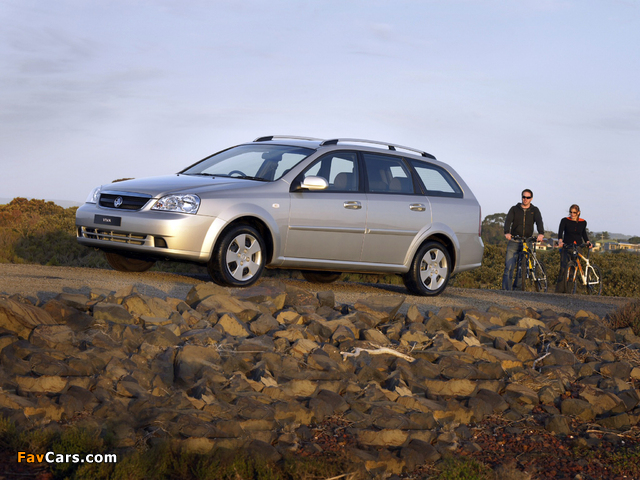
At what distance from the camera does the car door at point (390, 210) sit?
9.45 m

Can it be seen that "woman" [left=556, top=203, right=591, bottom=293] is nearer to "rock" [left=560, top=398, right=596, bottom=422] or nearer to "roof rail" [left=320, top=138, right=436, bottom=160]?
"roof rail" [left=320, top=138, right=436, bottom=160]

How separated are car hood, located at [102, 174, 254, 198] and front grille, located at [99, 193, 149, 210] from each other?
7 centimetres

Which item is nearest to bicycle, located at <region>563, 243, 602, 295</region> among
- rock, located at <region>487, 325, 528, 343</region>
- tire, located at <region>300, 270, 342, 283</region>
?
tire, located at <region>300, 270, 342, 283</region>

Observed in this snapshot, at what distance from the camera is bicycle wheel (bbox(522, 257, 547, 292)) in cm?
1478

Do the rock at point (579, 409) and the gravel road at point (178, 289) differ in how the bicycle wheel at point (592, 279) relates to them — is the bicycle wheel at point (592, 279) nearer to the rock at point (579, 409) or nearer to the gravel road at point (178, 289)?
the gravel road at point (178, 289)

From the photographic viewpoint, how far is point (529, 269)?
14656 millimetres

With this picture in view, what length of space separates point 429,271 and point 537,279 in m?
5.72

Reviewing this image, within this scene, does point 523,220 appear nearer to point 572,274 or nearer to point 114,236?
point 572,274

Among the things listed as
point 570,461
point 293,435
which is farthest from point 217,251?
point 570,461

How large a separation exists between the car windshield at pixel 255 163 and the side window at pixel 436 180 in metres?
1.80

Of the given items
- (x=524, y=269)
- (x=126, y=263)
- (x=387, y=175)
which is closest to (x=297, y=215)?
(x=387, y=175)

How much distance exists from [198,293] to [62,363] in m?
1.94

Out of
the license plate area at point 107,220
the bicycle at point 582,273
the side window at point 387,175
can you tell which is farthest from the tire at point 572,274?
the license plate area at point 107,220

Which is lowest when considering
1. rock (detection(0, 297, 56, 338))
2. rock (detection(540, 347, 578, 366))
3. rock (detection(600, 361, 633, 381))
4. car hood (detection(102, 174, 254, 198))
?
rock (detection(600, 361, 633, 381))
